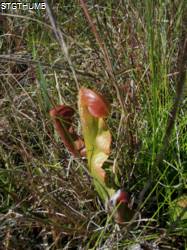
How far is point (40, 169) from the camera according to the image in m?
1.04

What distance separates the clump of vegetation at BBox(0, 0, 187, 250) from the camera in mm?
959

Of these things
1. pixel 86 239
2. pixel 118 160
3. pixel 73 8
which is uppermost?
pixel 73 8

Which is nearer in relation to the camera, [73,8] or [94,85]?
[94,85]

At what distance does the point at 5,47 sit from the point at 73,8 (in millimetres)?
233

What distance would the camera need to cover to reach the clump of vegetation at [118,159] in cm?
96

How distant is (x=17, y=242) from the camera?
0.99 meters

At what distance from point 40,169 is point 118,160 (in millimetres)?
162

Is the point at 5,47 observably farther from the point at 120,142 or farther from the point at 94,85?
the point at 120,142

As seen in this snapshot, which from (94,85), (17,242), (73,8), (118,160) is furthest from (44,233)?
(73,8)

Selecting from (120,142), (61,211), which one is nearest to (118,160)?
(120,142)

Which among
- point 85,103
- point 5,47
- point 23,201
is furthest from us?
point 5,47

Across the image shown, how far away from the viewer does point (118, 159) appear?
1.02m

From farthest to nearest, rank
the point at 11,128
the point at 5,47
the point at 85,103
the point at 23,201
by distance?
the point at 5,47, the point at 11,128, the point at 23,201, the point at 85,103

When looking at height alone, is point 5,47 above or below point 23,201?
above
